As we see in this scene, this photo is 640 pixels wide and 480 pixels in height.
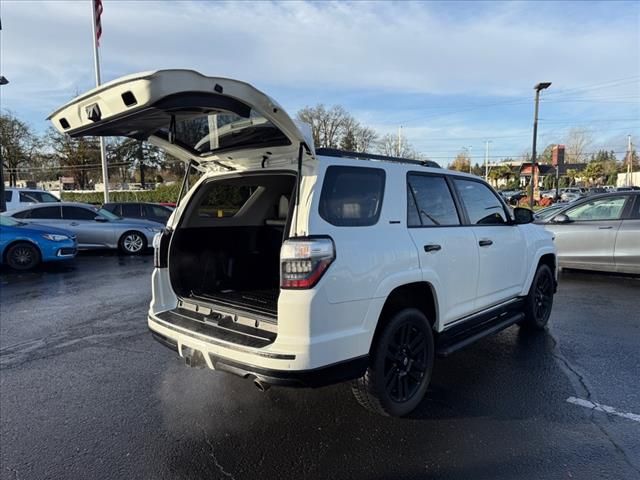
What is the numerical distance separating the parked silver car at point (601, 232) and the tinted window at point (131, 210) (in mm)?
11649

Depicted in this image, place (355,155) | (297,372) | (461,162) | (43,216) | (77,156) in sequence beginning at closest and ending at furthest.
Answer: (297,372) → (355,155) → (43,216) → (77,156) → (461,162)

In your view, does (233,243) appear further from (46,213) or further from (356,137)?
(356,137)

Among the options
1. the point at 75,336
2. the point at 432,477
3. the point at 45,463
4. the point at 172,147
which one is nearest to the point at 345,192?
the point at 172,147

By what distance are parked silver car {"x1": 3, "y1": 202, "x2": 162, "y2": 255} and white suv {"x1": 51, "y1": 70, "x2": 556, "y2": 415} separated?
869 centimetres

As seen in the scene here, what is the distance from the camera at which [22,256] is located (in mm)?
9672

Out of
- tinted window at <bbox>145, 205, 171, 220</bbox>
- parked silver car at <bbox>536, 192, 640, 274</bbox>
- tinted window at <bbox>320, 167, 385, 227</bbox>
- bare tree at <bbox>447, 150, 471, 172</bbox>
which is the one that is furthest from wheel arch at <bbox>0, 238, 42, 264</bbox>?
bare tree at <bbox>447, 150, 471, 172</bbox>

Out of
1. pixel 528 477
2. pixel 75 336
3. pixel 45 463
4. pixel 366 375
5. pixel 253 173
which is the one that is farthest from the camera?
pixel 75 336

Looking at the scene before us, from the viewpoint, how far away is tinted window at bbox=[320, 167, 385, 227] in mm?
2959

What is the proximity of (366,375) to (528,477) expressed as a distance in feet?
3.64

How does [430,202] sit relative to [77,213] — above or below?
above

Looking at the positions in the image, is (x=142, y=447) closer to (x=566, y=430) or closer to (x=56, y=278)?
(x=566, y=430)

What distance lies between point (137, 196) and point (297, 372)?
140ft

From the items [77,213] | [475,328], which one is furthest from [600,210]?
[77,213]

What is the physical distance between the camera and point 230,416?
11.1 feet
